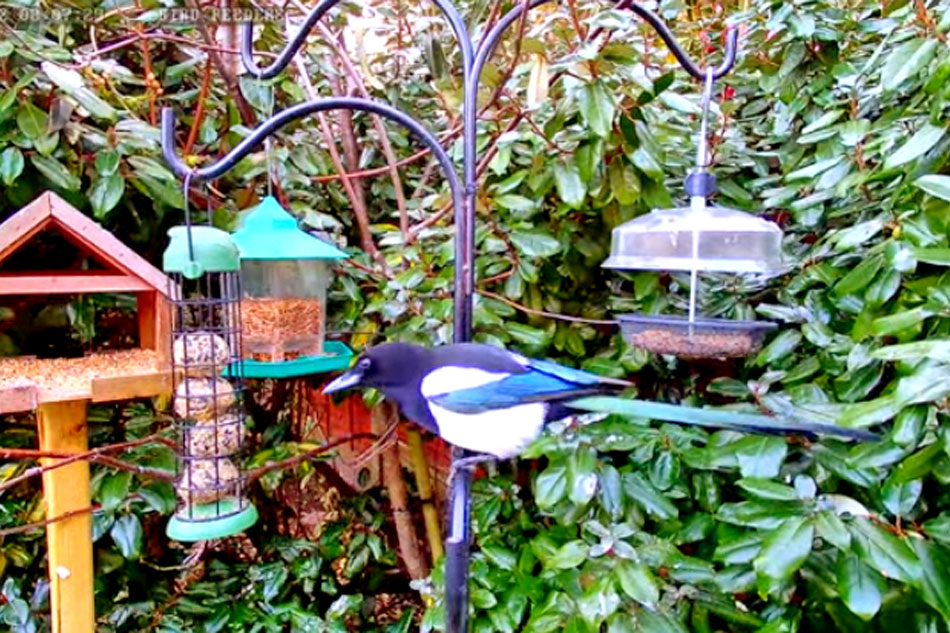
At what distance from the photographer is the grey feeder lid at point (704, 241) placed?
90cm

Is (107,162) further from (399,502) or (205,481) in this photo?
(399,502)

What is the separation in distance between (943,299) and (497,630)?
0.93m

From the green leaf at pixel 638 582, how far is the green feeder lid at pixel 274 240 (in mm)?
688

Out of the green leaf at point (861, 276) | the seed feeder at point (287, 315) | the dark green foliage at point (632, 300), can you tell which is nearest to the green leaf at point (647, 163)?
the dark green foliage at point (632, 300)

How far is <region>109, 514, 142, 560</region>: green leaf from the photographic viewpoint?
1.43 metres

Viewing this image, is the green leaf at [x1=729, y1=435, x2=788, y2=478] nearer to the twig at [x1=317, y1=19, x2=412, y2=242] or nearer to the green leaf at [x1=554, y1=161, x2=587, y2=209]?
the green leaf at [x1=554, y1=161, x2=587, y2=209]

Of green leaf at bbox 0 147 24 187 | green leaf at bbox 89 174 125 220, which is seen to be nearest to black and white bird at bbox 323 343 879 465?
green leaf at bbox 89 174 125 220

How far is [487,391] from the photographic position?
918 mm

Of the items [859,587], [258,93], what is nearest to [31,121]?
[258,93]

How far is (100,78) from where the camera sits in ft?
4.82

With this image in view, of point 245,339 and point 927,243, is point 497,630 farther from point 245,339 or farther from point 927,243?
point 927,243

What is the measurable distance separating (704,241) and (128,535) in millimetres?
1319

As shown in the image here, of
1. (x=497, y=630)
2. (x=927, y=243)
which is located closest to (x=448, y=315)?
(x=497, y=630)

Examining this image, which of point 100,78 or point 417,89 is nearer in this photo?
point 100,78
